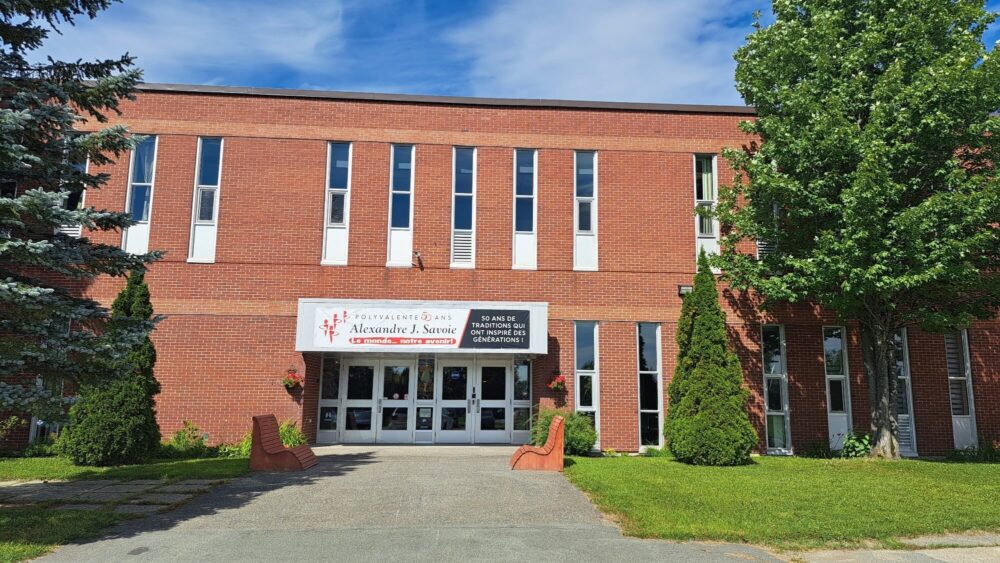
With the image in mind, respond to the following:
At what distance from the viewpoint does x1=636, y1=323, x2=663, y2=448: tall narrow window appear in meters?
15.5

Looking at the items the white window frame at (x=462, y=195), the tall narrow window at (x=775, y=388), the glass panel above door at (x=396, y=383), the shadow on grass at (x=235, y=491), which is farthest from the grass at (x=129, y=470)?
the tall narrow window at (x=775, y=388)

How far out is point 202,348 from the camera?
15.1 m

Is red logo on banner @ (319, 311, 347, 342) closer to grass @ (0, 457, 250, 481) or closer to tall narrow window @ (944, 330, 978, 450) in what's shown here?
grass @ (0, 457, 250, 481)

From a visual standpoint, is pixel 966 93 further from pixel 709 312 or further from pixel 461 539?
pixel 461 539

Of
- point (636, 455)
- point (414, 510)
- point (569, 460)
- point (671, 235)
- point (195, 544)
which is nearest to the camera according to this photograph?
point (195, 544)

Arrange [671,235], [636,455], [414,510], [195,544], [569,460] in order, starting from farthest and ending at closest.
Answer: [671,235]
[636,455]
[569,460]
[414,510]
[195,544]

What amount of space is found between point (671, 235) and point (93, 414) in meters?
12.9

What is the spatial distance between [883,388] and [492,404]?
8.71 meters

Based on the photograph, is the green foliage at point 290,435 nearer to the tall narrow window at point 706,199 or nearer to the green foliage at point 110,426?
the green foliage at point 110,426

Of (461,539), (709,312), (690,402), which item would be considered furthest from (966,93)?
(461,539)

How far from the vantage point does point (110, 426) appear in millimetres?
12023

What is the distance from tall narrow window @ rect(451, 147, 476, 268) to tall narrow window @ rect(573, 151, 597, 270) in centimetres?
253

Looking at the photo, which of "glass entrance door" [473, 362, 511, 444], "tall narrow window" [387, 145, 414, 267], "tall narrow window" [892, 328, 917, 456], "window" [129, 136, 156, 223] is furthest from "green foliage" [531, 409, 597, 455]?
"window" [129, 136, 156, 223]

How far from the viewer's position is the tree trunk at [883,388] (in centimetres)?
1416
